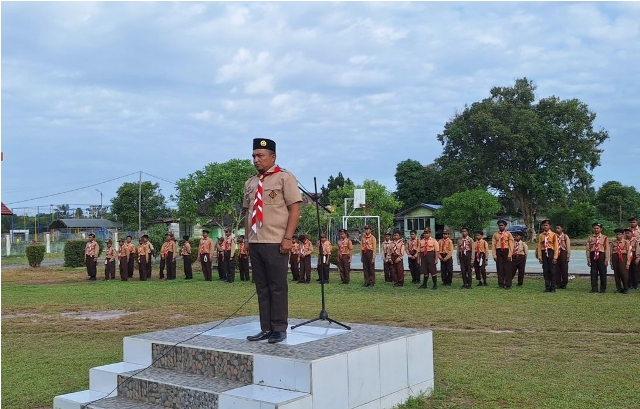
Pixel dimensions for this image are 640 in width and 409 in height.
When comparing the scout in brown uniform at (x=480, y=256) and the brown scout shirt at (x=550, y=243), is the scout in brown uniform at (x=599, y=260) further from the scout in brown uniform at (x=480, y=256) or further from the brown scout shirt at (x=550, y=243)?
the scout in brown uniform at (x=480, y=256)

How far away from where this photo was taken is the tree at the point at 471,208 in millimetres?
37438

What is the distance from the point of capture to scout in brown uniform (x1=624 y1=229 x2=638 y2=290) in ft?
44.0

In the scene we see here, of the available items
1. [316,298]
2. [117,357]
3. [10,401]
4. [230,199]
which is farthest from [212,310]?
[230,199]

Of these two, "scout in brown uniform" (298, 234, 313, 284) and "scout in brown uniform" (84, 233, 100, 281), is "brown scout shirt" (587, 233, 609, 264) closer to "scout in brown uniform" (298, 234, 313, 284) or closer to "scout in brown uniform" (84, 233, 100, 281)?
"scout in brown uniform" (298, 234, 313, 284)

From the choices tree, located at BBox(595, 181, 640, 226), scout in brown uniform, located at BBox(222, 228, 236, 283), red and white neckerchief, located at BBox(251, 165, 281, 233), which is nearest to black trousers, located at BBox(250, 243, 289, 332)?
red and white neckerchief, located at BBox(251, 165, 281, 233)

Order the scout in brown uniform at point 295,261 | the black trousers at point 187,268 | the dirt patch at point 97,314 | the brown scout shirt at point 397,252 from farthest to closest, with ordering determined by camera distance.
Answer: the black trousers at point 187,268
the scout in brown uniform at point 295,261
the brown scout shirt at point 397,252
the dirt patch at point 97,314

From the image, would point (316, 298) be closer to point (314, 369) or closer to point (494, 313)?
point (494, 313)

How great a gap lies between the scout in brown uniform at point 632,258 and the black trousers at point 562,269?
1315mm

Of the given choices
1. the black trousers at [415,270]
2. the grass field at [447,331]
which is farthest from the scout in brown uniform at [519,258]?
the black trousers at [415,270]

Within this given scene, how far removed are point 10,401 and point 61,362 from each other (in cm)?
160

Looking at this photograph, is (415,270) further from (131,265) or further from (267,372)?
(267,372)

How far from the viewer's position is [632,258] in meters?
13.5

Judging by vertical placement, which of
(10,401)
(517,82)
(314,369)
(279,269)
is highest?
(517,82)

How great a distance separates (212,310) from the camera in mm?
11648
